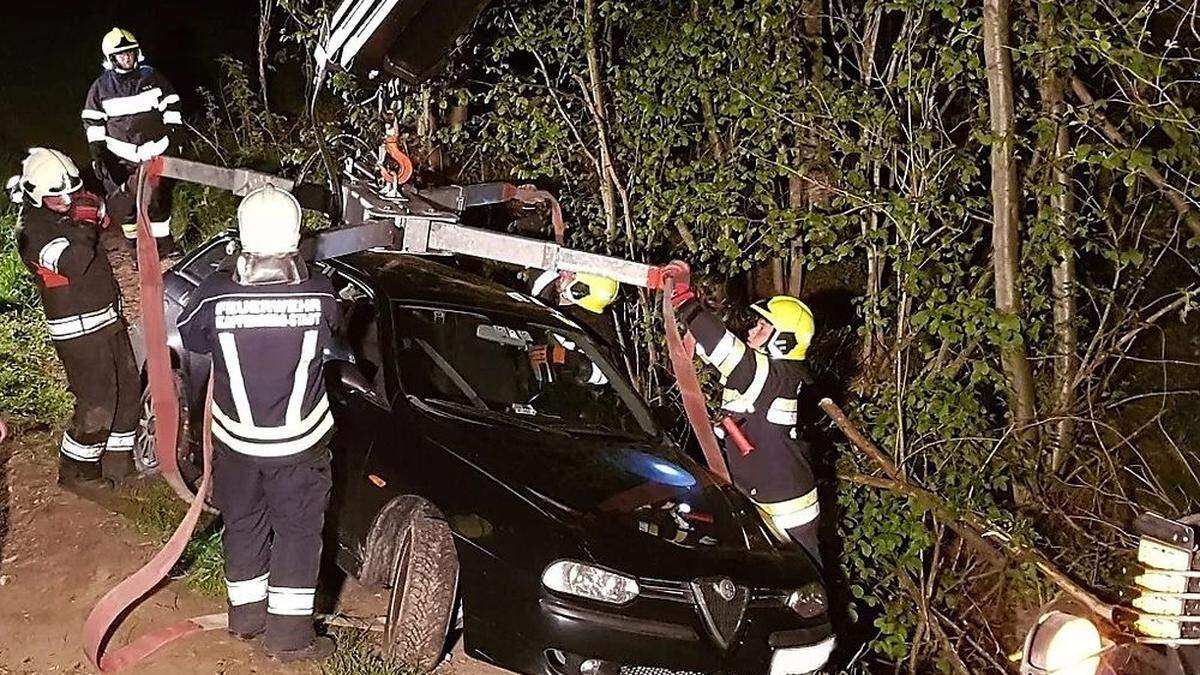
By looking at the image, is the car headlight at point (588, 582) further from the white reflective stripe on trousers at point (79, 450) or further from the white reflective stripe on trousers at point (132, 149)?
the white reflective stripe on trousers at point (132, 149)

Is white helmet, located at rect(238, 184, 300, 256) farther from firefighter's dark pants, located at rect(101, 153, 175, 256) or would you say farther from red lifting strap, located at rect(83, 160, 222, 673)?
firefighter's dark pants, located at rect(101, 153, 175, 256)

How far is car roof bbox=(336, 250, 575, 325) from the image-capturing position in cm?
557

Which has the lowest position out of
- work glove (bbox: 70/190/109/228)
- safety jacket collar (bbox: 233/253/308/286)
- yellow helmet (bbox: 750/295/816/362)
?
yellow helmet (bbox: 750/295/816/362)

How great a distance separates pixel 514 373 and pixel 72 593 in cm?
222

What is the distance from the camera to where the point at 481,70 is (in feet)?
27.0

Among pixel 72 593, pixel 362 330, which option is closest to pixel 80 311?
pixel 72 593

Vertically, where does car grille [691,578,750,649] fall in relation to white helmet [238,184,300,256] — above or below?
below

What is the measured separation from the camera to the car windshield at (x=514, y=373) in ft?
17.4

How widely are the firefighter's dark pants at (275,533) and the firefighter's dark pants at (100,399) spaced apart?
1653 millimetres

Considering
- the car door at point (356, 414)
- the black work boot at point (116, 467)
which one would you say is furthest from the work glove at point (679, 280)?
the black work boot at point (116, 467)

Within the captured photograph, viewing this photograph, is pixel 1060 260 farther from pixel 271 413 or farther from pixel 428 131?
pixel 428 131

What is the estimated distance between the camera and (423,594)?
15.7 feet

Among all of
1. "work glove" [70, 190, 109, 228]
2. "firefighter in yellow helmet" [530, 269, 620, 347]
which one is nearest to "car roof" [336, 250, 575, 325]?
"firefighter in yellow helmet" [530, 269, 620, 347]

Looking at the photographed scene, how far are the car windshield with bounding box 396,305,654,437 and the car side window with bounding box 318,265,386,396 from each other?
105mm
